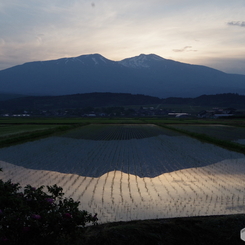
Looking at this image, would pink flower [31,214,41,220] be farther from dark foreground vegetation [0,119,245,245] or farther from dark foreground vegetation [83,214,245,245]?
dark foreground vegetation [83,214,245,245]

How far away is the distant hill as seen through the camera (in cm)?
14650

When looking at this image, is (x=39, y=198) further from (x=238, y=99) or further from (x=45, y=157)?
(x=238, y=99)

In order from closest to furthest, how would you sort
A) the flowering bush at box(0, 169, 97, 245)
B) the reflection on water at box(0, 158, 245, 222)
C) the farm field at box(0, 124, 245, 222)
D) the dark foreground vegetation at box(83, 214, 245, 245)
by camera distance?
the flowering bush at box(0, 169, 97, 245) < the dark foreground vegetation at box(83, 214, 245, 245) < the reflection on water at box(0, 158, 245, 222) < the farm field at box(0, 124, 245, 222)

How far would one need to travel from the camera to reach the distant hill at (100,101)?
14650cm

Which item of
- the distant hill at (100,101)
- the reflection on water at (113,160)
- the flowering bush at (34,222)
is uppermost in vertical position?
the distant hill at (100,101)

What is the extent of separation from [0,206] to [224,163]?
11168 mm

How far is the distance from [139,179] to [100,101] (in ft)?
510

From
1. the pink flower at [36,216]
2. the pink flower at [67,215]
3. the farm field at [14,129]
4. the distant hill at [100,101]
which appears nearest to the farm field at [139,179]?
the pink flower at [67,215]

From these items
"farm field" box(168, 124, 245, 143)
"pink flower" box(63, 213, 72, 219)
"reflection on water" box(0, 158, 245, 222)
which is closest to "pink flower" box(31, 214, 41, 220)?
"pink flower" box(63, 213, 72, 219)

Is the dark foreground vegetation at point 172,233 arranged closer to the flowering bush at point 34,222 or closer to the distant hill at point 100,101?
the flowering bush at point 34,222

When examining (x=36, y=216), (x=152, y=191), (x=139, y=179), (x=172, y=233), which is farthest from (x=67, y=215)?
(x=139, y=179)

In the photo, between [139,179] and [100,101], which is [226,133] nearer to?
[139,179]

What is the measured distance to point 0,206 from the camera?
4.64m

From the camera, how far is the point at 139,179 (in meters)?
10.3
